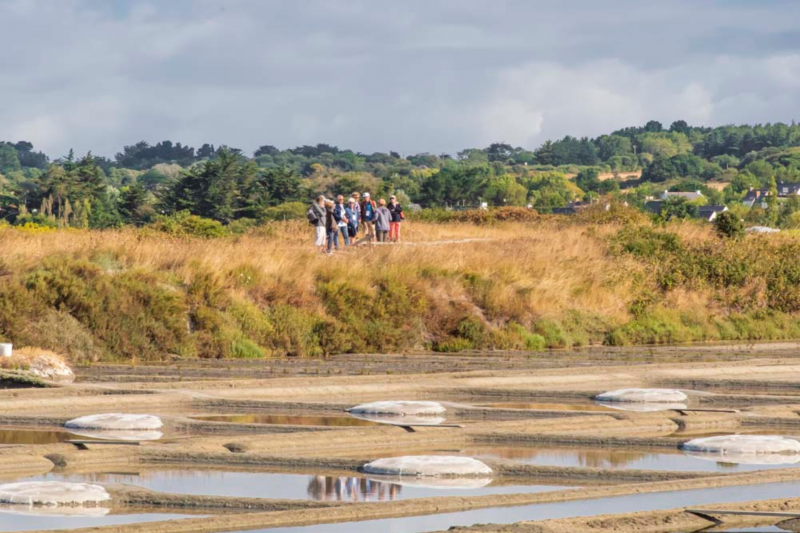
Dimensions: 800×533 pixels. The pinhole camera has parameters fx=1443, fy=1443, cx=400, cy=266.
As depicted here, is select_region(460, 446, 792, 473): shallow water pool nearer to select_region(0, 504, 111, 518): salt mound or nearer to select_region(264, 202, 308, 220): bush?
select_region(0, 504, 111, 518): salt mound

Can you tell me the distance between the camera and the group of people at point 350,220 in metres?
32.1

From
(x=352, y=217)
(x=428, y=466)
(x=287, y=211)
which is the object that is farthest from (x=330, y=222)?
(x=287, y=211)

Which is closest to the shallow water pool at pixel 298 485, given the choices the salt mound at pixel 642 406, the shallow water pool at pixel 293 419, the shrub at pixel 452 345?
the shallow water pool at pixel 293 419

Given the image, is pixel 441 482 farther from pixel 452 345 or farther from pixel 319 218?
pixel 319 218

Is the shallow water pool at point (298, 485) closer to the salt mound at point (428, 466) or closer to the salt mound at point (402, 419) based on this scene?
the salt mound at point (428, 466)

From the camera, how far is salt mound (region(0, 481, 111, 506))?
895 cm

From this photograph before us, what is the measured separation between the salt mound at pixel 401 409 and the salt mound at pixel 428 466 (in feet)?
11.3

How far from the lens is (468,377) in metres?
17.2

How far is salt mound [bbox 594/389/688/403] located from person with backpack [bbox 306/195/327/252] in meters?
16.5

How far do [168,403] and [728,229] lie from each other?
84.9 ft

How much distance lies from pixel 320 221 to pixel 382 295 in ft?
22.3

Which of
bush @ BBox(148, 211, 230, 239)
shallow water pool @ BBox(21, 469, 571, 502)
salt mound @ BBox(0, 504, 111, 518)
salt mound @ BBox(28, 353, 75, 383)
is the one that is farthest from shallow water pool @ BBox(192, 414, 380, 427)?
bush @ BBox(148, 211, 230, 239)

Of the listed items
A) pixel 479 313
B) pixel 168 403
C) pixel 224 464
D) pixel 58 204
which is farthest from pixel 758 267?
pixel 58 204

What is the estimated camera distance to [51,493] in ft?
29.8
